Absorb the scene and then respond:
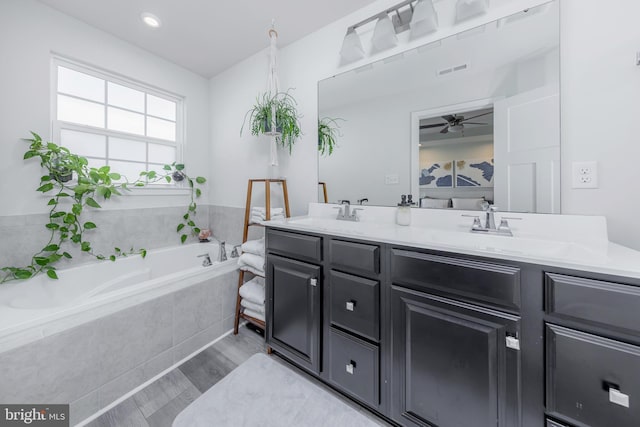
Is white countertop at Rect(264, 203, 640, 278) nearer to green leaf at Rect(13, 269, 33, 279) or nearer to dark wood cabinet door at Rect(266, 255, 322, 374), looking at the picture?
dark wood cabinet door at Rect(266, 255, 322, 374)

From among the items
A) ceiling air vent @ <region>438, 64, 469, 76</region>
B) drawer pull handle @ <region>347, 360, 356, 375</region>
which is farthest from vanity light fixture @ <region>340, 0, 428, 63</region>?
drawer pull handle @ <region>347, 360, 356, 375</region>

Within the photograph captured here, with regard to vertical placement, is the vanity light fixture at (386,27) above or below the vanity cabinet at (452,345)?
above

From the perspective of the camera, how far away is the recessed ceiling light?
191 centimetres

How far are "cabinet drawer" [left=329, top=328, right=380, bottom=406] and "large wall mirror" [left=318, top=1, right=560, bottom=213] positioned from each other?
2.97ft

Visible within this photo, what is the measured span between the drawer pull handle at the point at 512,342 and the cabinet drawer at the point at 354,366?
21.1 inches

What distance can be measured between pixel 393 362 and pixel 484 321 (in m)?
0.45

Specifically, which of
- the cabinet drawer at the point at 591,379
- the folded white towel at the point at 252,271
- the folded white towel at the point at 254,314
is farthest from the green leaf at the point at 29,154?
the cabinet drawer at the point at 591,379

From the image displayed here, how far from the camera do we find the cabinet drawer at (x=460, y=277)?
0.87m

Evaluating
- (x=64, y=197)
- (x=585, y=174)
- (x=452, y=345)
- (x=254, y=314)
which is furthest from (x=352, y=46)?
(x=64, y=197)

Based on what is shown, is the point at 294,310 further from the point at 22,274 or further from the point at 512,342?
the point at 22,274

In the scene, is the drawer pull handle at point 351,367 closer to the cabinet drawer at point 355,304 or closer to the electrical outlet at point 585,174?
the cabinet drawer at point 355,304

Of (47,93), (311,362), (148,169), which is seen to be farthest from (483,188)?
(47,93)

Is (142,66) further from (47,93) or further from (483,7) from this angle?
(483,7)

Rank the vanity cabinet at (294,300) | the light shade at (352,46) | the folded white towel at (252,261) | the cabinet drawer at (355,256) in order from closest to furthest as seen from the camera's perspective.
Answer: the cabinet drawer at (355,256) → the vanity cabinet at (294,300) → the light shade at (352,46) → the folded white towel at (252,261)
